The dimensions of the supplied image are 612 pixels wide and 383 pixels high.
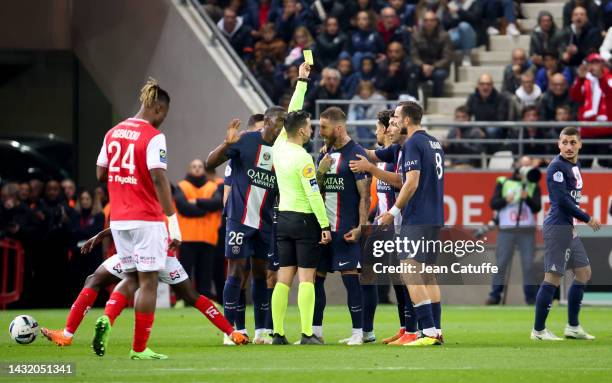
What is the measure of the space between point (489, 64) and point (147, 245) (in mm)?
15976

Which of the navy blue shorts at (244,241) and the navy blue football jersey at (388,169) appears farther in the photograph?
the navy blue football jersey at (388,169)

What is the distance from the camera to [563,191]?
14461 mm

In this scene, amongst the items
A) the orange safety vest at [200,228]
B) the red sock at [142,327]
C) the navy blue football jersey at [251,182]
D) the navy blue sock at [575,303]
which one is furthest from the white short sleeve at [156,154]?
the orange safety vest at [200,228]

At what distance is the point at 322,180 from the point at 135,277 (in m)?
2.61

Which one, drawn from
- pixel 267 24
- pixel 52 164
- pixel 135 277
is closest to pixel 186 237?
pixel 267 24

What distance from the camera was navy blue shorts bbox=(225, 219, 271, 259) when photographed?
14.3m

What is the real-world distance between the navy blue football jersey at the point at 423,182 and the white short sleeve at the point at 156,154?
9.13ft

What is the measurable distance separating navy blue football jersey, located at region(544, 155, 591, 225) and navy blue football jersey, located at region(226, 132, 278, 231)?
284 centimetres

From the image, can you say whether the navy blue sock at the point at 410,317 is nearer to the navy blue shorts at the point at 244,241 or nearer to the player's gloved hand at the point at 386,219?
the player's gloved hand at the point at 386,219

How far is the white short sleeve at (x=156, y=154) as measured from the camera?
38.2ft

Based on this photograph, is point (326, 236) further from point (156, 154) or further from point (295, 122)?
point (156, 154)

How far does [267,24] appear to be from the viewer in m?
26.4

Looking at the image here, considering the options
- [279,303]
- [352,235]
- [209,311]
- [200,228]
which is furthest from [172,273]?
[200,228]

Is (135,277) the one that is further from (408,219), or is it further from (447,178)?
(447,178)
